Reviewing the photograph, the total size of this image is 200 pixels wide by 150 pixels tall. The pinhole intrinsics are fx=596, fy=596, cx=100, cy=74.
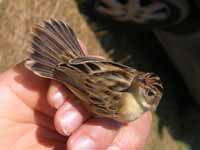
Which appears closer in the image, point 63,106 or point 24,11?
point 63,106

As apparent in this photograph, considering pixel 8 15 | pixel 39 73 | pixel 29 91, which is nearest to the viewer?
pixel 39 73

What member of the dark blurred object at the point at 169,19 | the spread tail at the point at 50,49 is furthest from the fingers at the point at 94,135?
the dark blurred object at the point at 169,19

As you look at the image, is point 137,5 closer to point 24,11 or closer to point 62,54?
point 24,11

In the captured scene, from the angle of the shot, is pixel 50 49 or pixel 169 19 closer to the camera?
pixel 50 49

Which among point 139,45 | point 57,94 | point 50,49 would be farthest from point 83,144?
point 139,45

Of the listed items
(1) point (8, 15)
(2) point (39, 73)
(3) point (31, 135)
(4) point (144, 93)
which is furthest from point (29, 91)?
(1) point (8, 15)

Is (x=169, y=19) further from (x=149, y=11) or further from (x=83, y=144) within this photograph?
(x=83, y=144)

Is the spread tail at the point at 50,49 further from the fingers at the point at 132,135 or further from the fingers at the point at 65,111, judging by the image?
the fingers at the point at 132,135
